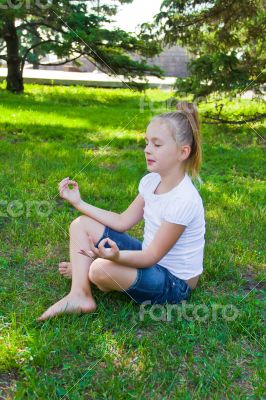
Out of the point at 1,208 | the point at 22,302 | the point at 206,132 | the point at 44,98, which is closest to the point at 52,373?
the point at 22,302

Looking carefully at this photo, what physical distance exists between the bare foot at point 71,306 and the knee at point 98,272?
3.9 inches

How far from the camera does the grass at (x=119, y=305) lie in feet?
6.78

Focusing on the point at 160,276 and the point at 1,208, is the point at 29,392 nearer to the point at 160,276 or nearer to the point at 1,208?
the point at 160,276

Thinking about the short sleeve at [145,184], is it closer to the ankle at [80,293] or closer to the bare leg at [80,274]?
the bare leg at [80,274]

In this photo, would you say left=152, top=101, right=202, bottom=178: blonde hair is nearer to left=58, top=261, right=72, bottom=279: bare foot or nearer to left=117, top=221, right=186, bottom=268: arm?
left=117, top=221, right=186, bottom=268: arm

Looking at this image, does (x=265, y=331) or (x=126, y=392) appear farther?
(x=265, y=331)

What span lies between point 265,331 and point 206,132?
5.41 meters

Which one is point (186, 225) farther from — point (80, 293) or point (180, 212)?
point (80, 293)

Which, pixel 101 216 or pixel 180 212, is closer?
pixel 180 212

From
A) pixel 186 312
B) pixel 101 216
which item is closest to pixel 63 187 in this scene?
pixel 101 216

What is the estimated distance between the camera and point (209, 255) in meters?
3.31

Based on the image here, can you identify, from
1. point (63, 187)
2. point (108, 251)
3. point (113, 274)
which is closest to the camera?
point (108, 251)

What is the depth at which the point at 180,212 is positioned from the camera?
2.50 m

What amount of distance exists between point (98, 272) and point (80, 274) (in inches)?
6.8
